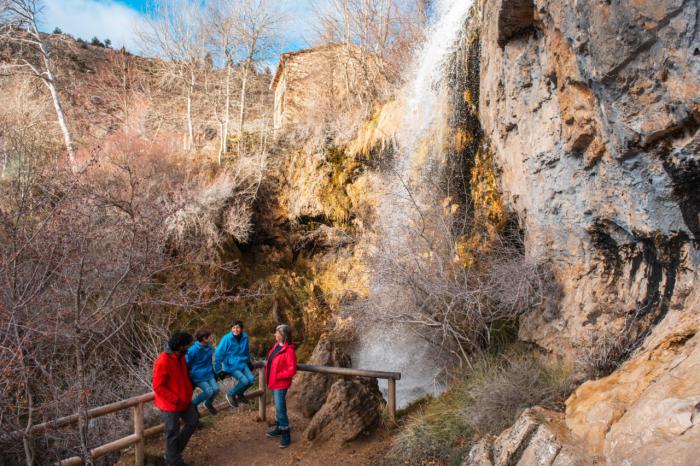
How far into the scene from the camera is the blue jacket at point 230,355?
22.5ft

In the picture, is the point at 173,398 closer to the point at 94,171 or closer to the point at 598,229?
the point at 598,229

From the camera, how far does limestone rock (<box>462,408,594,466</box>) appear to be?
4.11m

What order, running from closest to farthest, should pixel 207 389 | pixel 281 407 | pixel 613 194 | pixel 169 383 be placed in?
pixel 169 383
pixel 613 194
pixel 207 389
pixel 281 407

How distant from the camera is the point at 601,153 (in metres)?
6.12

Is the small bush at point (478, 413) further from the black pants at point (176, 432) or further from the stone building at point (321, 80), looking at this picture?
the stone building at point (321, 80)

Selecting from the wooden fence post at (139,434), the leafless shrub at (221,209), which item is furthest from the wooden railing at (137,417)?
the leafless shrub at (221,209)

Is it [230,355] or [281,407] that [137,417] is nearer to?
[230,355]

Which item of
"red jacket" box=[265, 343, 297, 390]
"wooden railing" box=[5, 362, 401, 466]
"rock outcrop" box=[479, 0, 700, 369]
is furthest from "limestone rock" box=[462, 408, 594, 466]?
"red jacket" box=[265, 343, 297, 390]

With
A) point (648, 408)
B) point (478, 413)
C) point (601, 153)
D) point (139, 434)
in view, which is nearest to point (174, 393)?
point (139, 434)

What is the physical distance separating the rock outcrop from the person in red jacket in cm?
479

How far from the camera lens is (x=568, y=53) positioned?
619cm

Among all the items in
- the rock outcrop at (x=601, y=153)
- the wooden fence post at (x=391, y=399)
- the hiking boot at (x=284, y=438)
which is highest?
the rock outcrop at (x=601, y=153)

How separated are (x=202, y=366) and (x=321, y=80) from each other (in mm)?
17233

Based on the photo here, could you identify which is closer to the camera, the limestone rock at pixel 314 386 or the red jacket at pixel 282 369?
the red jacket at pixel 282 369
